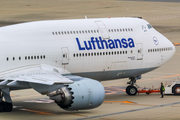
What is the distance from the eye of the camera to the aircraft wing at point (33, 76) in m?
36.4

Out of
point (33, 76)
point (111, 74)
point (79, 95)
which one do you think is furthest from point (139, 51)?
point (33, 76)

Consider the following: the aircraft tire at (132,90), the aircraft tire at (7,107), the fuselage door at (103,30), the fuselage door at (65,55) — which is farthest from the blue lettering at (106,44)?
the aircraft tire at (7,107)

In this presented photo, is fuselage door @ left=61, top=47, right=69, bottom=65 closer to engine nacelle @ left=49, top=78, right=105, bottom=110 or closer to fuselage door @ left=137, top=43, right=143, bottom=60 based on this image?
engine nacelle @ left=49, top=78, right=105, bottom=110

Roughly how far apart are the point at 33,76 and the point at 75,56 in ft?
18.1

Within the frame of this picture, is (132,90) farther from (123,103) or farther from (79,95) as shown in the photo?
(79,95)

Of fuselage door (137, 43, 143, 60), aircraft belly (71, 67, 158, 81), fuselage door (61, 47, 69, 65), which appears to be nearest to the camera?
fuselage door (61, 47, 69, 65)

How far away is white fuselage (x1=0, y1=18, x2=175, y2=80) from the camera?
131 feet

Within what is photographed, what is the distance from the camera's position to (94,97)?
36.5 m

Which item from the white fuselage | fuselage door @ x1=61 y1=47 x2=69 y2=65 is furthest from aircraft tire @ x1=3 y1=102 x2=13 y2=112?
fuselage door @ x1=61 y1=47 x2=69 y2=65

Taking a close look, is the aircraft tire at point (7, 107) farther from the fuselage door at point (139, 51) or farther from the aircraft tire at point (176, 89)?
the aircraft tire at point (176, 89)

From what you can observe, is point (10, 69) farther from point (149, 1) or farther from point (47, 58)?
point (149, 1)

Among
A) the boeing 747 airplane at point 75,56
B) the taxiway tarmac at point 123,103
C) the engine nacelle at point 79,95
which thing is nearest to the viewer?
the engine nacelle at point 79,95

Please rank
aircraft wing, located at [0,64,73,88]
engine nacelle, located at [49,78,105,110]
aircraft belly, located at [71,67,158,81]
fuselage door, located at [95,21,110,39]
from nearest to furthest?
engine nacelle, located at [49,78,105,110] → aircraft wing, located at [0,64,73,88] → aircraft belly, located at [71,67,158,81] → fuselage door, located at [95,21,110,39]

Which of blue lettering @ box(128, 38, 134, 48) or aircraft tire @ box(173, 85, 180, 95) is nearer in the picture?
blue lettering @ box(128, 38, 134, 48)
